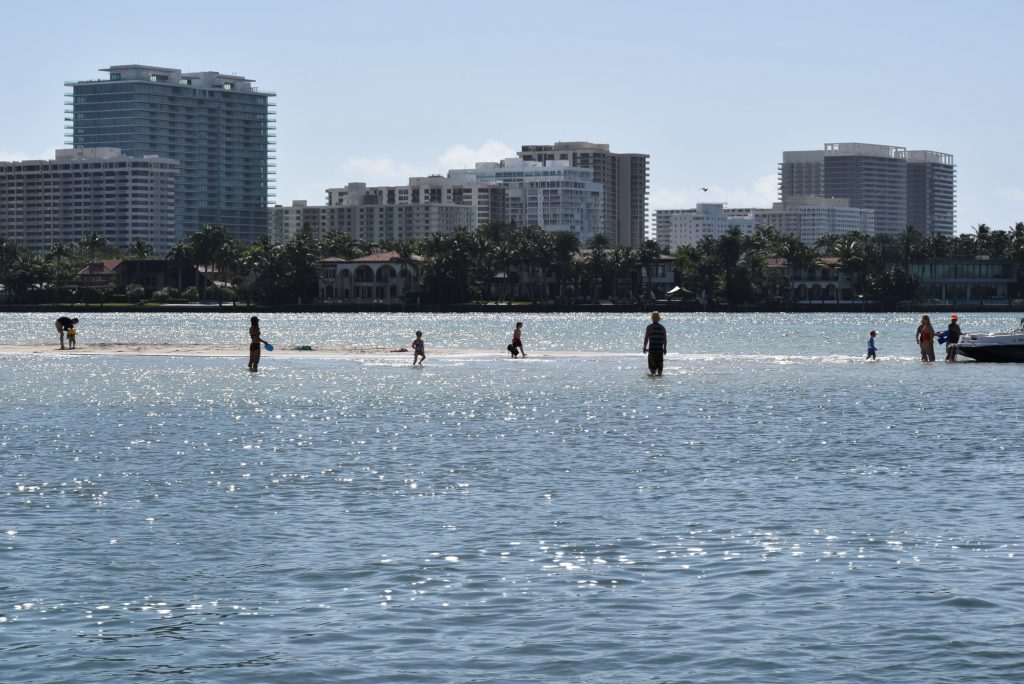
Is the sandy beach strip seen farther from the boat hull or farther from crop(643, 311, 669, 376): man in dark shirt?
the boat hull

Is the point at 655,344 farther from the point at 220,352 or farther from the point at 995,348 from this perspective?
the point at 220,352

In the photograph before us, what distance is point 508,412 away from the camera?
45844 millimetres

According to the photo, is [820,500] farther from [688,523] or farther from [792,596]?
[792,596]

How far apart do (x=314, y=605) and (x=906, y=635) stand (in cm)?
695

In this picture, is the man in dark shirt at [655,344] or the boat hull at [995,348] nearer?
the man in dark shirt at [655,344]

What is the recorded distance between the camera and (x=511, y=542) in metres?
22.0

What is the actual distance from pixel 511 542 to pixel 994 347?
49.1 meters

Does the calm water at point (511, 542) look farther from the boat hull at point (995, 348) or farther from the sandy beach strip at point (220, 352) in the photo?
the sandy beach strip at point (220, 352)

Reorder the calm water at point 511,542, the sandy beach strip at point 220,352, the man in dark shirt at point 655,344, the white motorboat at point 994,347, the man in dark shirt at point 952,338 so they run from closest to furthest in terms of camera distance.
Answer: the calm water at point 511,542 < the man in dark shirt at point 655,344 < the white motorboat at point 994,347 < the man in dark shirt at point 952,338 < the sandy beach strip at point 220,352

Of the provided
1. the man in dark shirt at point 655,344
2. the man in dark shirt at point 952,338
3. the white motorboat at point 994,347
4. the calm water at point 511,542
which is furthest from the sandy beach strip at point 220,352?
the calm water at point 511,542

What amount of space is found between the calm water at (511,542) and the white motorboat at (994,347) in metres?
18.0

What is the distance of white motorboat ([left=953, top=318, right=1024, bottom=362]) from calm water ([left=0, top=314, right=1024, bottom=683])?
708 inches

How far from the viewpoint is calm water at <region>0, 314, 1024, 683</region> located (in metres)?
15.8

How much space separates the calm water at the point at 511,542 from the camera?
51.9ft
